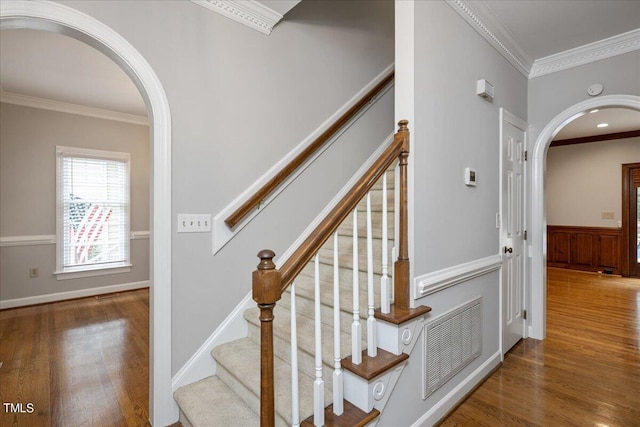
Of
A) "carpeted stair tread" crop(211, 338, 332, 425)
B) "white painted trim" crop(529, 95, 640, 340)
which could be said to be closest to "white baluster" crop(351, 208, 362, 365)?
"carpeted stair tread" crop(211, 338, 332, 425)

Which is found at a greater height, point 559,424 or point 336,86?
point 336,86

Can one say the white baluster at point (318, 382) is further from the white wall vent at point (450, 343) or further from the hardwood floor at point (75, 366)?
the hardwood floor at point (75, 366)

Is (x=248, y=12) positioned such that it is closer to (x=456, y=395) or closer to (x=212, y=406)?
(x=212, y=406)

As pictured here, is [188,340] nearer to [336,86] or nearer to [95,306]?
[336,86]

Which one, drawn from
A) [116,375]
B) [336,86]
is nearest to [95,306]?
[116,375]

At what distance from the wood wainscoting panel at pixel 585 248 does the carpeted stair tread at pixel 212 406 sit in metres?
7.65

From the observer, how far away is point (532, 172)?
3.22 meters

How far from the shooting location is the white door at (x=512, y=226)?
108 inches

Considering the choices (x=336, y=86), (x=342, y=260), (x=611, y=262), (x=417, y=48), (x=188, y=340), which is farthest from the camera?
(x=611, y=262)

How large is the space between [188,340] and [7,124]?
4.32 m

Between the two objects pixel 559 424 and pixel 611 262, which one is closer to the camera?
pixel 559 424

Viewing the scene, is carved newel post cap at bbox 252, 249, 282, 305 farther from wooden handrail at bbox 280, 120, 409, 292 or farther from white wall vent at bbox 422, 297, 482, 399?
white wall vent at bbox 422, 297, 482, 399

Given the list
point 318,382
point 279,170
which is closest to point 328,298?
point 318,382

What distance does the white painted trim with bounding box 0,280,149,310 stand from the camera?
4058 mm
